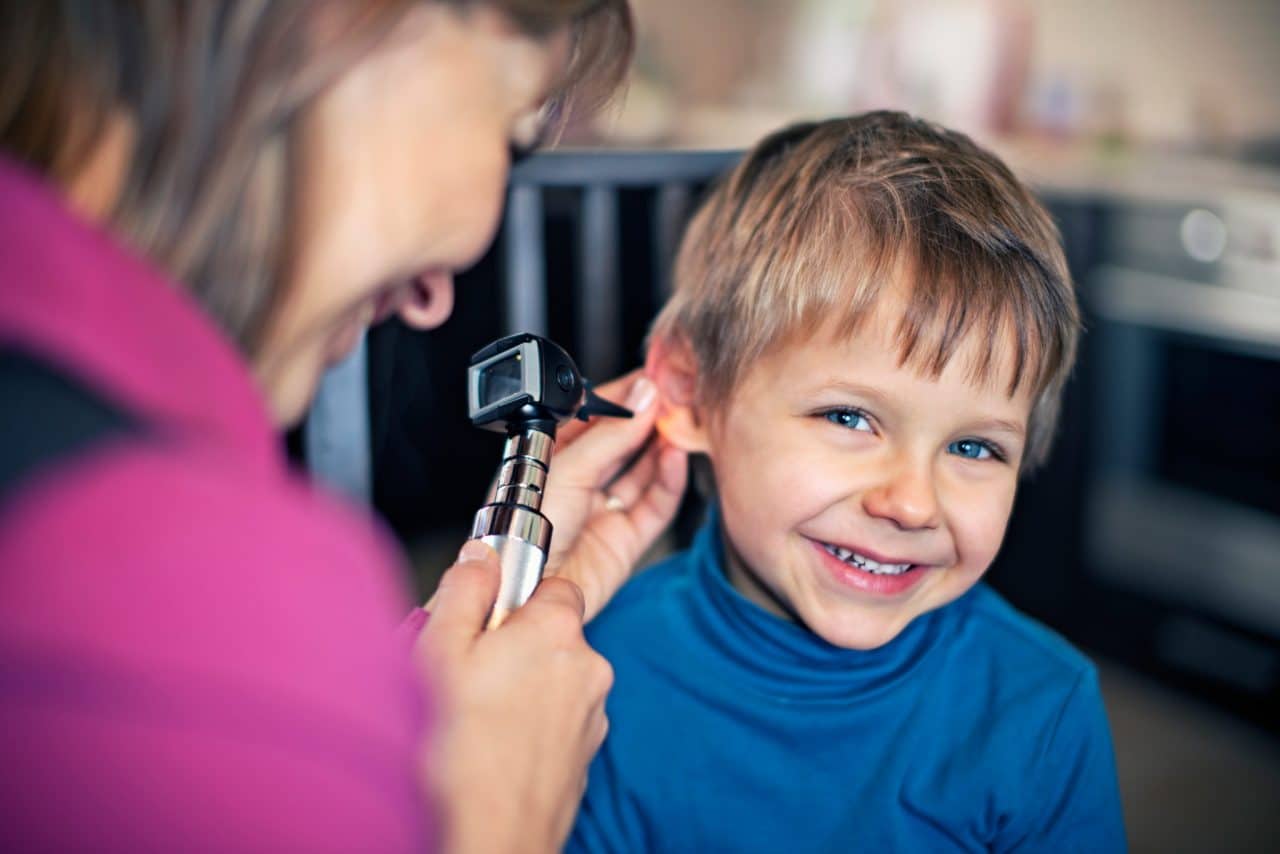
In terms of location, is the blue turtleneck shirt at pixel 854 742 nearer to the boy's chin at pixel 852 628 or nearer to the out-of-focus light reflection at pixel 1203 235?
the boy's chin at pixel 852 628

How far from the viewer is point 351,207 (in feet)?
2.03

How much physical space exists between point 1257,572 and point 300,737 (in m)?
2.00

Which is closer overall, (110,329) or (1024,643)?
(110,329)

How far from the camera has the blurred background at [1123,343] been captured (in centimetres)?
139

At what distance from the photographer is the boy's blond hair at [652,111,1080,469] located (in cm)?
97

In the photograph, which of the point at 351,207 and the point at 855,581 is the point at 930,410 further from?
the point at 351,207

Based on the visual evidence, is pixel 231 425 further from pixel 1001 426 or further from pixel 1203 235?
pixel 1203 235

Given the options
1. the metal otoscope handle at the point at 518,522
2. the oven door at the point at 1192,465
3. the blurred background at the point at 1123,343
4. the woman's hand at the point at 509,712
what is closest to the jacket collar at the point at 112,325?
the woman's hand at the point at 509,712

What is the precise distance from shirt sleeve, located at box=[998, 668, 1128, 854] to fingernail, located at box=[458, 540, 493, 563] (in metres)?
0.50

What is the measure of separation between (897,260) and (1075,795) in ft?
1.53

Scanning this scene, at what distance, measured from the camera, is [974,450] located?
3.35 ft

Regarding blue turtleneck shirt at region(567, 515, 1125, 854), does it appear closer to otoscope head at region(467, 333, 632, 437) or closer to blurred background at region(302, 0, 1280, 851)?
otoscope head at region(467, 333, 632, 437)

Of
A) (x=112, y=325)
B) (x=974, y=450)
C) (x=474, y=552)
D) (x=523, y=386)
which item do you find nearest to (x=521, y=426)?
(x=523, y=386)

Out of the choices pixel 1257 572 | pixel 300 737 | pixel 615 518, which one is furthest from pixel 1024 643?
pixel 1257 572
